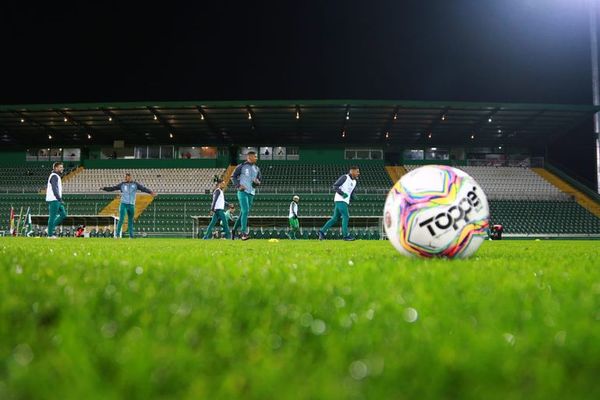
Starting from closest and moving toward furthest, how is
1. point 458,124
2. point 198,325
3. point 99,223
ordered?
point 198,325 < point 99,223 < point 458,124

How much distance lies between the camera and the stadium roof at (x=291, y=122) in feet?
102

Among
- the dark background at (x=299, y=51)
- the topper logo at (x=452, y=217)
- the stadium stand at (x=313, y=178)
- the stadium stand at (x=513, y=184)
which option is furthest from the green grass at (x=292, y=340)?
the stadium stand at (x=513, y=184)

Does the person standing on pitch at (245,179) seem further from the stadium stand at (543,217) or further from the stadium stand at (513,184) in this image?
the stadium stand at (513,184)

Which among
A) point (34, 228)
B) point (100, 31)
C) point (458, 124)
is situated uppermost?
point (100, 31)

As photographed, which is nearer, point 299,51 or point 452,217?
point 452,217

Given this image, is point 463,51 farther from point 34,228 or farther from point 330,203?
point 34,228

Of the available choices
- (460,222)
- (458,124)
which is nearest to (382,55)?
(458,124)

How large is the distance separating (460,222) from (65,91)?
109ft

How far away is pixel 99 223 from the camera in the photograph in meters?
27.2

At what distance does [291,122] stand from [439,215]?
30.6 metres

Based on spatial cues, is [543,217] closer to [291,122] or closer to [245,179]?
[291,122]

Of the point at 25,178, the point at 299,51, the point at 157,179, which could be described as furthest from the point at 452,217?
the point at 25,178

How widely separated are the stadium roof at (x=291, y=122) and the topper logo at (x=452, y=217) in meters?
26.1

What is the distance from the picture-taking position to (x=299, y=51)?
30.7 metres
